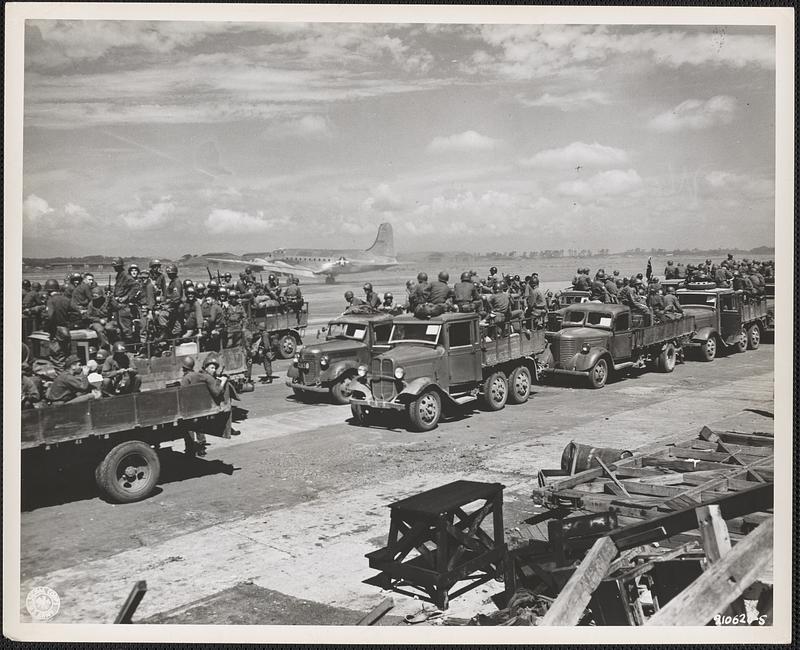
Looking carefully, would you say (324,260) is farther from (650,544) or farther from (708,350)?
(650,544)

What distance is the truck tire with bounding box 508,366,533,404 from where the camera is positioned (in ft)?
41.2

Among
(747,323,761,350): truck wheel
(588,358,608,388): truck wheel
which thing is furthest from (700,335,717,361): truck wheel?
(588,358,608,388): truck wheel

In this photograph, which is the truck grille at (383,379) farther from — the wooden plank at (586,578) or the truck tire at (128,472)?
the wooden plank at (586,578)

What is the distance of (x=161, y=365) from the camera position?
11.1 metres

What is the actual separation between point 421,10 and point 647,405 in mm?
7311

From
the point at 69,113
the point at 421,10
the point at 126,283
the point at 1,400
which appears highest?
the point at 421,10

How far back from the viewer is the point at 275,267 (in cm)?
1611

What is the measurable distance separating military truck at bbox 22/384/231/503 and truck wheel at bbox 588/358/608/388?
7.28m

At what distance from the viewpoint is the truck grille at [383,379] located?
1106 cm

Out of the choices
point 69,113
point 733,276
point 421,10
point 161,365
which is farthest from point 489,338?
point 69,113

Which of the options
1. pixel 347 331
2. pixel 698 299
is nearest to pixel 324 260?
pixel 347 331

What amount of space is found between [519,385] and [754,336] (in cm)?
561

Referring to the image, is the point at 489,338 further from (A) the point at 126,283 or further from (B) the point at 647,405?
(A) the point at 126,283

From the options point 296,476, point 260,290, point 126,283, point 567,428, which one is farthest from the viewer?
point 260,290
